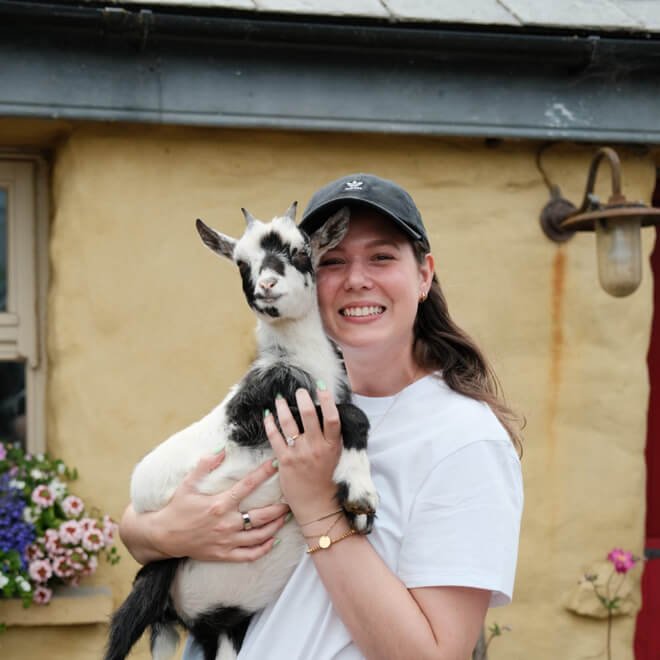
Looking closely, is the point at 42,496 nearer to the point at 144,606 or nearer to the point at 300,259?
the point at 144,606

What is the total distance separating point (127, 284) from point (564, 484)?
210 cm

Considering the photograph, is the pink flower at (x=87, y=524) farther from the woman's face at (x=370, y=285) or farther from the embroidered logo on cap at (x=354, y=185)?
the embroidered logo on cap at (x=354, y=185)

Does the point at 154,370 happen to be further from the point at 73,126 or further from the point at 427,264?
the point at 427,264

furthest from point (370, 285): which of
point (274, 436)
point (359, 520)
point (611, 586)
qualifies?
point (611, 586)

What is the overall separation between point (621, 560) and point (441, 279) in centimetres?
143

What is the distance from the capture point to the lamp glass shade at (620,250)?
4184mm

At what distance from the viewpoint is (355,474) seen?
7.29ft

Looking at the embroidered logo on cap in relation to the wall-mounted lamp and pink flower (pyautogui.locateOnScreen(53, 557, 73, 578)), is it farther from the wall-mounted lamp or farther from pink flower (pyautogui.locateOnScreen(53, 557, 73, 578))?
pink flower (pyautogui.locateOnScreen(53, 557, 73, 578))

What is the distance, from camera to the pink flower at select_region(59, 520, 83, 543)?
13.1 ft

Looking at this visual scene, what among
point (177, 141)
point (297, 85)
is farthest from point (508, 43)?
point (177, 141)

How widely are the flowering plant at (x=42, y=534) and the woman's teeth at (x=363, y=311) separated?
2119mm

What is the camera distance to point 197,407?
4332mm

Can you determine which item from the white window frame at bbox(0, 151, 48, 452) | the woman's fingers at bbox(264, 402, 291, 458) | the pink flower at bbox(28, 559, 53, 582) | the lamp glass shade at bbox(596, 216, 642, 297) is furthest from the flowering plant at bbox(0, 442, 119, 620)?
the lamp glass shade at bbox(596, 216, 642, 297)

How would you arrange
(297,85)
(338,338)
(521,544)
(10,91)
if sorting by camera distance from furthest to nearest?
(521,544), (297,85), (10,91), (338,338)
